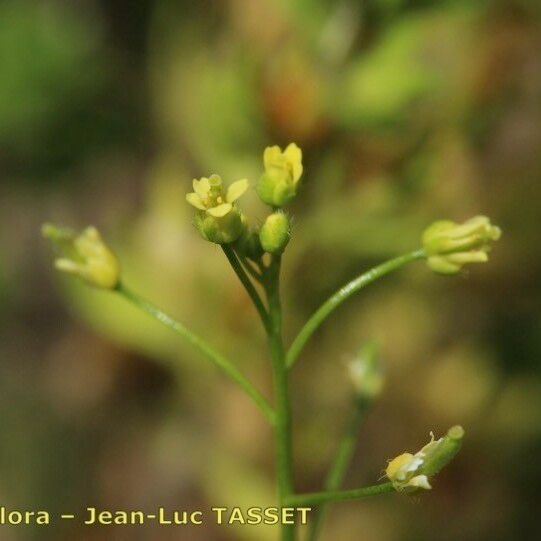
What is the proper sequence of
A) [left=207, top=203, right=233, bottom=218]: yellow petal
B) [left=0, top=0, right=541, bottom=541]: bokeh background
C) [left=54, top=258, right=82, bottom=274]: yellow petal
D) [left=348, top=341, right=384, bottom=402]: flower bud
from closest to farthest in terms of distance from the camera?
1. [left=207, top=203, right=233, bottom=218]: yellow petal
2. [left=54, top=258, right=82, bottom=274]: yellow petal
3. [left=348, top=341, right=384, bottom=402]: flower bud
4. [left=0, top=0, right=541, bottom=541]: bokeh background

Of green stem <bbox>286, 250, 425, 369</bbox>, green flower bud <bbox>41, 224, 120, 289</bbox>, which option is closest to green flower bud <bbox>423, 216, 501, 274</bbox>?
green stem <bbox>286, 250, 425, 369</bbox>

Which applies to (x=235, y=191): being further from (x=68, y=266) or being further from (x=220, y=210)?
(x=68, y=266)

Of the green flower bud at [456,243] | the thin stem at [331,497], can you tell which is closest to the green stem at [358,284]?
the green flower bud at [456,243]

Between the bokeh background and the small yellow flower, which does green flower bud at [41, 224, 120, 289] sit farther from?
the bokeh background

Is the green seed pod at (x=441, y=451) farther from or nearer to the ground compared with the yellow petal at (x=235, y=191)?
nearer to the ground

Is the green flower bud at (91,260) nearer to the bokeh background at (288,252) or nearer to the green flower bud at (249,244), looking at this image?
the green flower bud at (249,244)

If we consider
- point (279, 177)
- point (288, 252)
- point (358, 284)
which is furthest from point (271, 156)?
point (288, 252)
